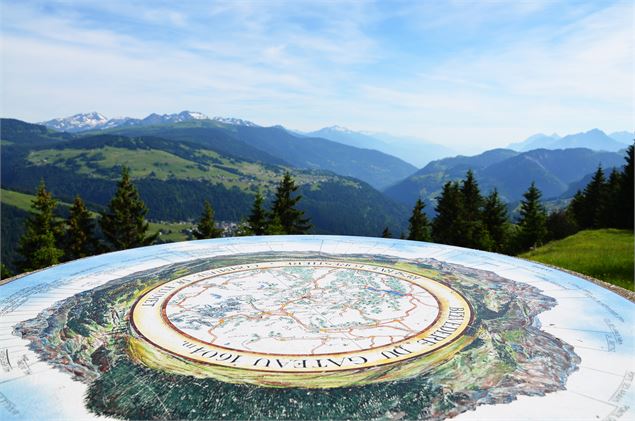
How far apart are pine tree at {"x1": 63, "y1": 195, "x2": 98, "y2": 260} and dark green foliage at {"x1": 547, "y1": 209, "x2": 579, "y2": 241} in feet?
167

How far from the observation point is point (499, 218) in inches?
2131

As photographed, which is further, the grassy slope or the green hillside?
the grassy slope

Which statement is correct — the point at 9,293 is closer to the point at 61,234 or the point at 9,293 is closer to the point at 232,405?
the point at 232,405

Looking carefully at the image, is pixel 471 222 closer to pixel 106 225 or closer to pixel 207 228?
pixel 207 228

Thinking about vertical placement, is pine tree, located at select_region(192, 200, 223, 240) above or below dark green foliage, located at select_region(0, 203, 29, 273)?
above

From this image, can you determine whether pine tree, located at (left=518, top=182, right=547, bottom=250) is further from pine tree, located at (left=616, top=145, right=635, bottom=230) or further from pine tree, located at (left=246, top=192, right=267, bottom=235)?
pine tree, located at (left=246, top=192, right=267, bottom=235)

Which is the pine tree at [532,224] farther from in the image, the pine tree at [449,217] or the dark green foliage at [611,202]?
the pine tree at [449,217]

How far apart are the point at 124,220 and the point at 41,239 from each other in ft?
19.9

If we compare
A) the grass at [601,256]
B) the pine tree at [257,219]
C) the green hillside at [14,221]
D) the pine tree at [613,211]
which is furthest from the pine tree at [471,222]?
the green hillside at [14,221]

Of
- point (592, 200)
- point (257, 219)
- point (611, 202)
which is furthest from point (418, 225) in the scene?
point (592, 200)

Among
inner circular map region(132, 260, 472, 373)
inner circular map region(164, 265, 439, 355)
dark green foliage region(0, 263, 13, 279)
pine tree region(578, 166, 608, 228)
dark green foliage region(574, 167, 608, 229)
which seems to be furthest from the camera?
pine tree region(578, 166, 608, 228)

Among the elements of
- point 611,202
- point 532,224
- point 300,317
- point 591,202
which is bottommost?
point 532,224

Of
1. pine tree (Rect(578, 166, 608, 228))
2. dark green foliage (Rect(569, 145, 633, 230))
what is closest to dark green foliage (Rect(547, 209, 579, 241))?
dark green foliage (Rect(569, 145, 633, 230))

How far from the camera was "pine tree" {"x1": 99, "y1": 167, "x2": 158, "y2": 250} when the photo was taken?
3728 cm
